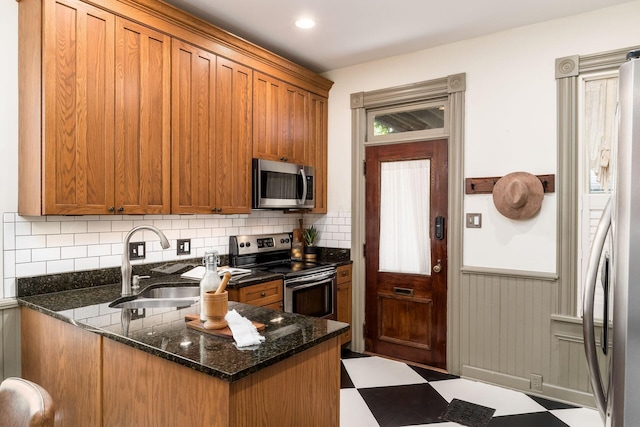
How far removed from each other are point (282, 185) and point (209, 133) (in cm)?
84

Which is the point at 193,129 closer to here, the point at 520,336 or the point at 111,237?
the point at 111,237

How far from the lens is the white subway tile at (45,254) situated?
7.61 feet

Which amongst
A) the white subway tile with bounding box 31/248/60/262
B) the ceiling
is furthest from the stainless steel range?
the ceiling

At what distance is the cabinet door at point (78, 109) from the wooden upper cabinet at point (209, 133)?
0.43 metres

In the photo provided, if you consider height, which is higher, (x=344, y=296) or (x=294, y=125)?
(x=294, y=125)

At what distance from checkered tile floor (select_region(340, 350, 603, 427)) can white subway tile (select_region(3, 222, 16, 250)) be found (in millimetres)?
2165

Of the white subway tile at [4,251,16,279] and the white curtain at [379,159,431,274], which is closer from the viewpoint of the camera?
the white subway tile at [4,251,16,279]

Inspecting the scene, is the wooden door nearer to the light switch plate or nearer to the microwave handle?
the light switch plate

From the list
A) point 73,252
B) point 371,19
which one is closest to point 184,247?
point 73,252

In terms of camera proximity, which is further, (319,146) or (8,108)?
(319,146)

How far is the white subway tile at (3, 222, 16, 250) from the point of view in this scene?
2.21 m

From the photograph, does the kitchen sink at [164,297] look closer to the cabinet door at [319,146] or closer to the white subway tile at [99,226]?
the white subway tile at [99,226]

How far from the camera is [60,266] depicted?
2422mm

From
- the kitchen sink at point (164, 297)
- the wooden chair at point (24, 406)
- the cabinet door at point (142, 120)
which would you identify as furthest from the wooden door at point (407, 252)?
the wooden chair at point (24, 406)
